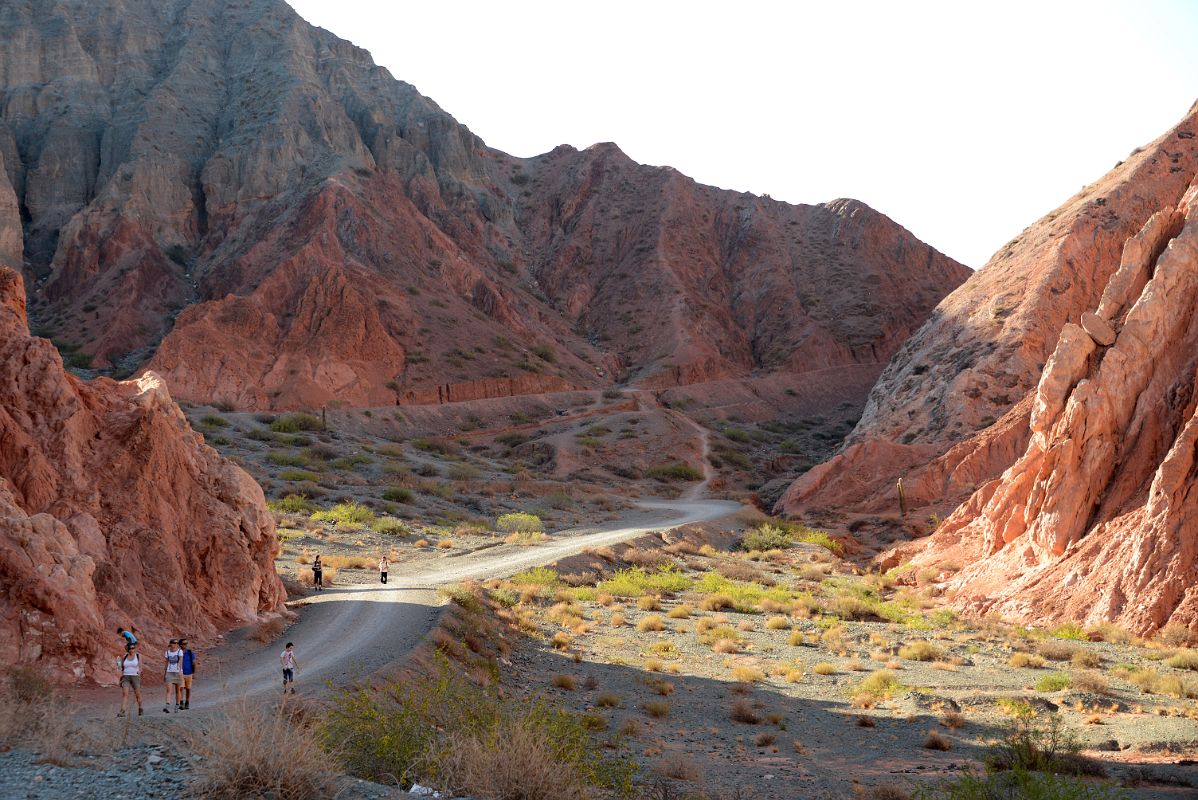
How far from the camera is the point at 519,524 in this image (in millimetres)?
39031

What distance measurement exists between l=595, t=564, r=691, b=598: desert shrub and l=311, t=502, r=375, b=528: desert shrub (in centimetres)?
1040

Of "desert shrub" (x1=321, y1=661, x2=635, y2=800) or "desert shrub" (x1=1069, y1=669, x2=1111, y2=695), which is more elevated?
"desert shrub" (x1=321, y1=661, x2=635, y2=800)

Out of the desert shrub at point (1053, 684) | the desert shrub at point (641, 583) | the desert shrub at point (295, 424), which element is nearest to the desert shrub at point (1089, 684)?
the desert shrub at point (1053, 684)

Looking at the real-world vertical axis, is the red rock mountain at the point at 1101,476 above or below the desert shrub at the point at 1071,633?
above

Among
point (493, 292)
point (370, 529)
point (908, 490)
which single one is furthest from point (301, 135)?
point (908, 490)

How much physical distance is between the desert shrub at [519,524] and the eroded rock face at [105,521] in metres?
19.3

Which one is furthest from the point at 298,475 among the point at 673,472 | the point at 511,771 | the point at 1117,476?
the point at 511,771

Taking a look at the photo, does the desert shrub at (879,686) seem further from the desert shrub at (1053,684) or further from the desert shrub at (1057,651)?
the desert shrub at (1057,651)

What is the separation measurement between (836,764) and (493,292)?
75669mm

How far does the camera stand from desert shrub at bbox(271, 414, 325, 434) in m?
54.2

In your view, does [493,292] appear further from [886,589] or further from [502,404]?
[886,589]

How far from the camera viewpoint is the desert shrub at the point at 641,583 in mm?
27438

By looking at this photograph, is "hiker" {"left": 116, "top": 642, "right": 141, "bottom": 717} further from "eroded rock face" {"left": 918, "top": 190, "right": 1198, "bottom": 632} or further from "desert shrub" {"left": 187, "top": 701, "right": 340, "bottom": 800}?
"eroded rock face" {"left": 918, "top": 190, "right": 1198, "bottom": 632}

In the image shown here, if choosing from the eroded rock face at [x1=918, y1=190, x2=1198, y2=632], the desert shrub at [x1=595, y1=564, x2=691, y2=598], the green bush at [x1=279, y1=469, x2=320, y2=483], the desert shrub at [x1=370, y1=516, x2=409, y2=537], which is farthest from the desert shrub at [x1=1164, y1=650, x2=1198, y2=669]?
the green bush at [x1=279, y1=469, x2=320, y2=483]
